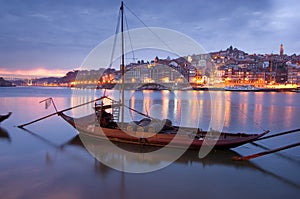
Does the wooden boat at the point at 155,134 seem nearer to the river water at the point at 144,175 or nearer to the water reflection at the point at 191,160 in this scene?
the water reflection at the point at 191,160

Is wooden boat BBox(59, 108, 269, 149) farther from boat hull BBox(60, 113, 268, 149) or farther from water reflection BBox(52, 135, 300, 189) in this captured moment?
water reflection BBox(52, 135, 300, 189)

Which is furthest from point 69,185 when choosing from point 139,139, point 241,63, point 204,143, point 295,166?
point 241,63

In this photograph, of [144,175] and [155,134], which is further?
[155,134]

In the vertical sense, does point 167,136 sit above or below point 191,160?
above

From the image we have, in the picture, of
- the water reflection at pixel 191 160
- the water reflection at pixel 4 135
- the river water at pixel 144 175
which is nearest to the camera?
the river water at pixel 144 175

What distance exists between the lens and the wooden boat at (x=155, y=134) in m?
8.29

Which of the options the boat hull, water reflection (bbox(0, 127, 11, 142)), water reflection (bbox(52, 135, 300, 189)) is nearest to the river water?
water reflection (bbox(52, 135, 300, 189))

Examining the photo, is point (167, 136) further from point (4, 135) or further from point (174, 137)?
point (4, 135)

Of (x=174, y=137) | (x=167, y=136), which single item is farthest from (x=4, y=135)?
(x=174, y=137)

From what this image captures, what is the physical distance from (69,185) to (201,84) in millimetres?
100138

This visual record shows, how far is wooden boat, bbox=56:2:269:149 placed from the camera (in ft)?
27.2

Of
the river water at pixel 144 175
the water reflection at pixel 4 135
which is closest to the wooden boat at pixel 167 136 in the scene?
the river water at pixel 144 175

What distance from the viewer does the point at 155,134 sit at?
28.9ft

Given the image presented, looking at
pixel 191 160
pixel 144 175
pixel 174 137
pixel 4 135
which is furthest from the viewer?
pixel 4 135
